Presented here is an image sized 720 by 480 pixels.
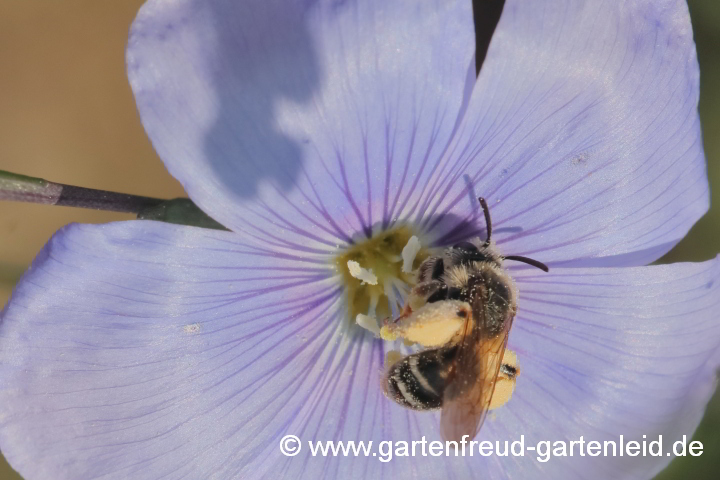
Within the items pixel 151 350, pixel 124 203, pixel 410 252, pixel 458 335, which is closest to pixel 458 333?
pixel 458 335

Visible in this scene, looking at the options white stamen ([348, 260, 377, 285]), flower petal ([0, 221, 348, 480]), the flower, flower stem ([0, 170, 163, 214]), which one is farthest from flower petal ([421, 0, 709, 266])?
flower stem ([0, 170, 163, 214])

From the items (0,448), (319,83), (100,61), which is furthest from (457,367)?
(100,61)

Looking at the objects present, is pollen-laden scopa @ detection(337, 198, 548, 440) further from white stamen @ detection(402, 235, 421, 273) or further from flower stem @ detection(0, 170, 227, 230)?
flower stem @ detection(0, 170, 227, 230)

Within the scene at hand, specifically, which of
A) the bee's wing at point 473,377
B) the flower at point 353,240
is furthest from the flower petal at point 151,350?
the bee's wing at point 473,377

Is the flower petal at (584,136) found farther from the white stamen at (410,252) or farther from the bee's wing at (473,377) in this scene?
the bee's wing at (473,377)

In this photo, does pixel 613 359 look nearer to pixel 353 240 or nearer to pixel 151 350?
pixel 353 240

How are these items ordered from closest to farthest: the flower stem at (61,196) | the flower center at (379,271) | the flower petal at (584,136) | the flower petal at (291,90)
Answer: the flower petal at (291,90) < the flower petal at (584,136) < the flower stem at (61,196) < the flower center at (379,271)

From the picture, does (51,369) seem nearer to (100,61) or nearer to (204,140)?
(204,140)
